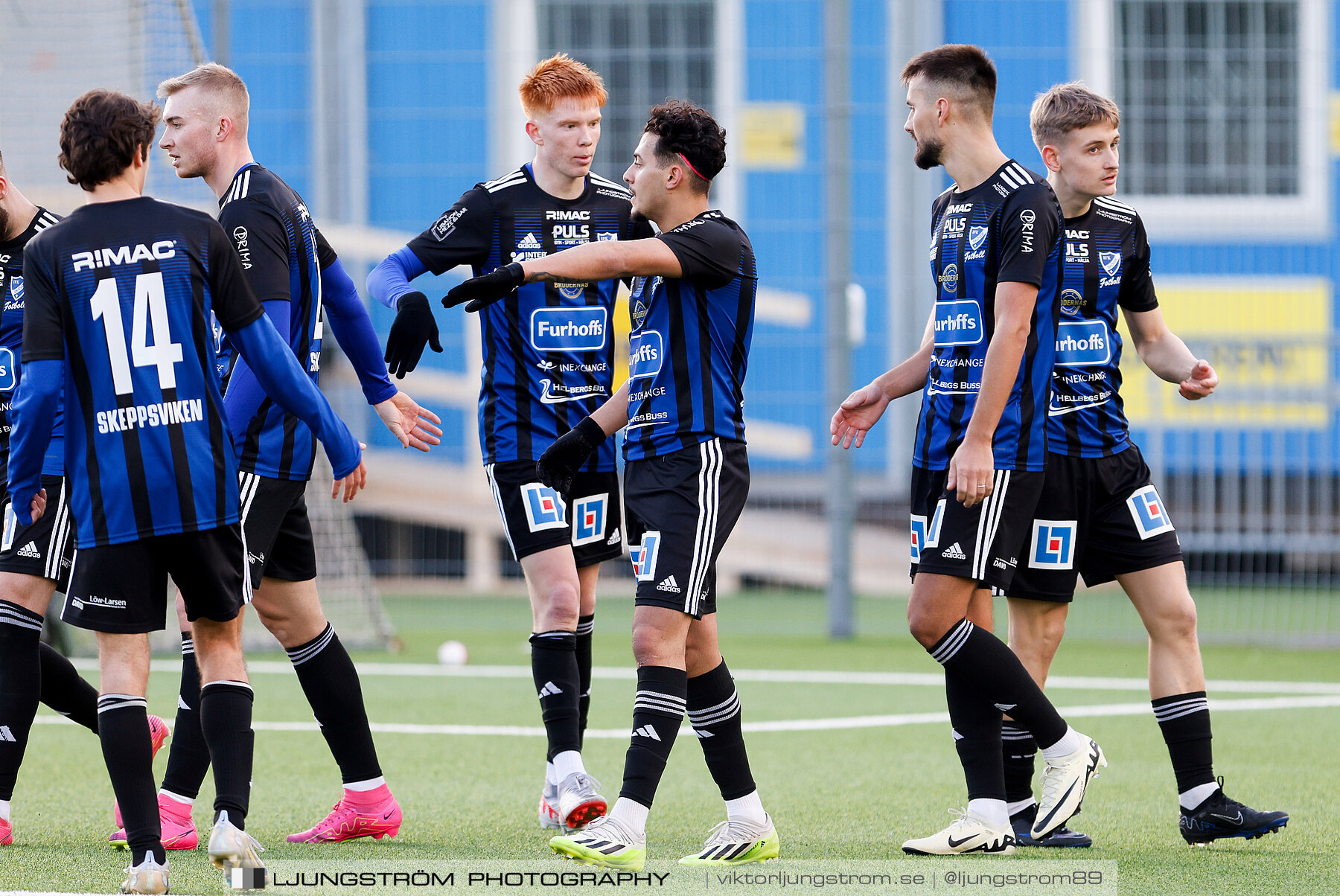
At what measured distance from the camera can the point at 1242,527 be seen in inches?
385

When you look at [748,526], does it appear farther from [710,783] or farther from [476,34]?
[710,783]

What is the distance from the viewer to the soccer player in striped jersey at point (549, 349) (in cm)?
487

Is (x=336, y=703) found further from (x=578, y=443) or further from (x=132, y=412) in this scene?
(x=132, y=412)

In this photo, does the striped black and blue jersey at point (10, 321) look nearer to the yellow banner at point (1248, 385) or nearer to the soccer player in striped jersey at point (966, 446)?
the soccer player in striped jersey at point (966, 446)

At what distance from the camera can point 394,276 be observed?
4707 mm

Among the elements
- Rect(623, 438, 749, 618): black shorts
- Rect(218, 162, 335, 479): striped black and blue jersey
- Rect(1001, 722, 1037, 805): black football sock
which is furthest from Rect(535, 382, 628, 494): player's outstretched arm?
Rect(1001, 722, 1037, 805): black football sock

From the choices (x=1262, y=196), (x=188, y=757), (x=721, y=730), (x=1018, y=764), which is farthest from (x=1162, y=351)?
(x=1262, y=196)

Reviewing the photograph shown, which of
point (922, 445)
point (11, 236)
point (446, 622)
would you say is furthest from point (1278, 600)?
point (11, 236)

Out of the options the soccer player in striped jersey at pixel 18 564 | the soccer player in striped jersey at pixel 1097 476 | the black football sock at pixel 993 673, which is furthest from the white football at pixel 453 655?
the black football sock at pixel 993 673

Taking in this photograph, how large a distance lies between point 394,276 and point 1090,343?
203 centimetres

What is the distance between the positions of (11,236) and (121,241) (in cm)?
125

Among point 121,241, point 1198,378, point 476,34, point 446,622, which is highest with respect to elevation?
point 476,34

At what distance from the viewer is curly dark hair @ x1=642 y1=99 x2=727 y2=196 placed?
13.4 ft

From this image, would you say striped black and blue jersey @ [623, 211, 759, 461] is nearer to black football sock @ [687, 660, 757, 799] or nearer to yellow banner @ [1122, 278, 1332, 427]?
black football sock @ [687, 660, 757, 799]
